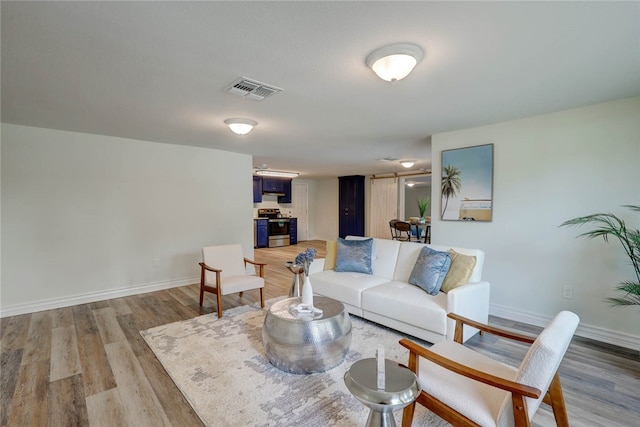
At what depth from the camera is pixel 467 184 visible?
11.9ft

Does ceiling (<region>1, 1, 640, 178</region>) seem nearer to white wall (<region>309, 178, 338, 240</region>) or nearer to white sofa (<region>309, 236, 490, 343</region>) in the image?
white sofa (<region>309, 236, 490, 343</region>)

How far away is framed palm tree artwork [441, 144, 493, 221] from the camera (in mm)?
3486

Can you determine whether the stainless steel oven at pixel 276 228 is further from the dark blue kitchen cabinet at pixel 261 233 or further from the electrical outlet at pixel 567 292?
the electrical outlet at pixel 567 292

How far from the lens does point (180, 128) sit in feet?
11.9

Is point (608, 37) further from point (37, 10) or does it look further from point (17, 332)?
point (17, 332)

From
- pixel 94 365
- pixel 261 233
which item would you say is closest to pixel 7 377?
pixel 94 365

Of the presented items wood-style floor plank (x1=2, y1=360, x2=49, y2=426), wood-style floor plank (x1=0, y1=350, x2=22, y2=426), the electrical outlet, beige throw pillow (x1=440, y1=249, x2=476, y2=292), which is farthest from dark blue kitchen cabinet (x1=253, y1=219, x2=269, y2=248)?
the electrical outlet

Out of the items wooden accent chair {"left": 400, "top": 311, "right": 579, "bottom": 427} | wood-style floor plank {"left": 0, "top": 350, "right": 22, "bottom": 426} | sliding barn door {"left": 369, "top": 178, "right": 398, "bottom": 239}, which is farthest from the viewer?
sliding barn door {"left": 369, "top": 178, "right": 398, "bottom": 239}

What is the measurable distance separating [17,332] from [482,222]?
535 cm

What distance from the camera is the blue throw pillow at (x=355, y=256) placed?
351cm

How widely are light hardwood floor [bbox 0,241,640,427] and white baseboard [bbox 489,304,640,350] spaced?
11 centimetres

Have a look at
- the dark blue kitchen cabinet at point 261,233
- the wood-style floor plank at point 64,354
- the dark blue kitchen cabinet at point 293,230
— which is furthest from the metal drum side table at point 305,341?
the dark blue kitchen cabinet at point 293,230

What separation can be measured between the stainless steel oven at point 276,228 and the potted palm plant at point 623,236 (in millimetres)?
7111

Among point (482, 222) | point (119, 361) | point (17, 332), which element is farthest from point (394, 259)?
point (17, 332)
